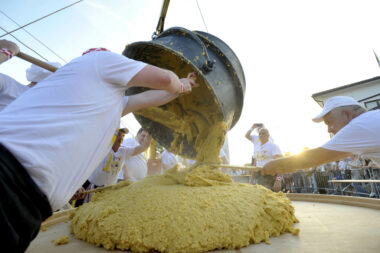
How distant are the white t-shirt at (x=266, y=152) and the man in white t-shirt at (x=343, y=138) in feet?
7.47

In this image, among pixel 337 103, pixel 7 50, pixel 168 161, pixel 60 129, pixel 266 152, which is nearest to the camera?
pixel 60 129

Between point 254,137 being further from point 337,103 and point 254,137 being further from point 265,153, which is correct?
point 337,103

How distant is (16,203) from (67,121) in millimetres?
353

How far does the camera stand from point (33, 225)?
0.87 meters

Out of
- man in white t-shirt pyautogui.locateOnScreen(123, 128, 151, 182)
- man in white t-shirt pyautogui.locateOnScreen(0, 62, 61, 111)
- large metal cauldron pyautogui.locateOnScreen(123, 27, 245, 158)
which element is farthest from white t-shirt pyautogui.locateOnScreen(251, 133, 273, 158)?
man in white t-shirt pyautogui.locateOnScreen(0, 62, 61, 111)

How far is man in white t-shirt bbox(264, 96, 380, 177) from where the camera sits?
1609 millimetres

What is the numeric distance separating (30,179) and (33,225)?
21cm

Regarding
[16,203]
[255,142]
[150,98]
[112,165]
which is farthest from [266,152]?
[16,203]

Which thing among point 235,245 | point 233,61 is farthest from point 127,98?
point 235,245

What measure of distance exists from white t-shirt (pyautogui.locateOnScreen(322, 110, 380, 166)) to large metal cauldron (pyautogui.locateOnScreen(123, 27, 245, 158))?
0.85 metres

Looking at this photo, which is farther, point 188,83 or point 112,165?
point 112,165

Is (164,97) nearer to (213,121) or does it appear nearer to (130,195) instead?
(213,121)

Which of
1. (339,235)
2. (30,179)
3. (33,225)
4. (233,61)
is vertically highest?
(233,61)

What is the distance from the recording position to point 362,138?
162cm
